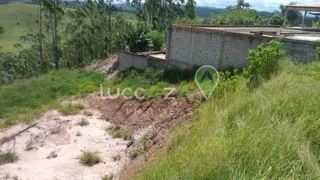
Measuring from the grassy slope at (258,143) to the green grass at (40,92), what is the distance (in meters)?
7.40

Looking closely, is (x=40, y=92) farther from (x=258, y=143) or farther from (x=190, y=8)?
(x=190, y=8)

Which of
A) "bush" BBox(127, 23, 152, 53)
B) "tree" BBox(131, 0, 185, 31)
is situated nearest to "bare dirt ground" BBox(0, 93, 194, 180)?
"bush" BBox(127, 23, 152, 53)

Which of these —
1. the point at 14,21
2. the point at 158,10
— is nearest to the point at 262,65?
the point at 158,10

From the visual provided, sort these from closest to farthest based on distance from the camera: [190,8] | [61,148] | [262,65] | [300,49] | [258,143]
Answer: [258,143], [262,65], [61,148], [300,49], [190,8]

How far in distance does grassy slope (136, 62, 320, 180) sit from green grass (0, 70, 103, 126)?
7.40 meters

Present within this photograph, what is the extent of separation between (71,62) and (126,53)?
59.1 ft

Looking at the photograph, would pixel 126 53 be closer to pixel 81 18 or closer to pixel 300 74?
pixel 300 74

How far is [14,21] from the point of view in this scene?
80125 millimetres

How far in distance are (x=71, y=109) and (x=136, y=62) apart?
4.09 meters

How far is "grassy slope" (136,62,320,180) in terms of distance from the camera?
2537 mm

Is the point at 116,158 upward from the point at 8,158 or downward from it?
upward

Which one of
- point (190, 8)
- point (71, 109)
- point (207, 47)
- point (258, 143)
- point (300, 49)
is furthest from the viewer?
point (190, 8)

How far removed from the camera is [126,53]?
12.7m

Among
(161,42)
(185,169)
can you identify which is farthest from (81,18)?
(185,169)
